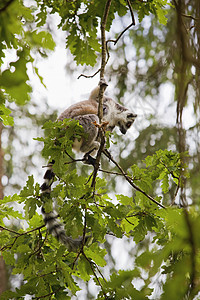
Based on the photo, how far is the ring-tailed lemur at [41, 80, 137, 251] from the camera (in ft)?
9.91

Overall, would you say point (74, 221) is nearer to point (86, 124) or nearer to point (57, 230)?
point (57, 230)

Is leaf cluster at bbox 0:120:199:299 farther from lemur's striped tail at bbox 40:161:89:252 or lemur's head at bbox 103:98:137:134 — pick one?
lemur's head at bbox 103:98:137:134

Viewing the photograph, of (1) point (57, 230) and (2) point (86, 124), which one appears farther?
(2) point (86, 124)

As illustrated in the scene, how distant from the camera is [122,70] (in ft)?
23.9

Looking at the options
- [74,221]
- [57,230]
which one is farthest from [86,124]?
[74,221]

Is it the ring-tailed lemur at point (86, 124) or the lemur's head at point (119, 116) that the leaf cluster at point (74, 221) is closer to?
the ring-tailed lemur at point (86, 124)

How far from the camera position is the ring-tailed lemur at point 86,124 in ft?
9.91

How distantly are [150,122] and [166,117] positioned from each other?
32cm

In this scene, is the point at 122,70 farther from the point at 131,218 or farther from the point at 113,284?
the point at 113,284

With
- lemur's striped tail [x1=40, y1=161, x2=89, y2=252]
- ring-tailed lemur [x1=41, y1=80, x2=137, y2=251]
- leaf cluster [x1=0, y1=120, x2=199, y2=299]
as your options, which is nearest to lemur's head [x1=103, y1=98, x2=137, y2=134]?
ring-tailed lemur [x1=41, y1=80, x2=137, y2=251]

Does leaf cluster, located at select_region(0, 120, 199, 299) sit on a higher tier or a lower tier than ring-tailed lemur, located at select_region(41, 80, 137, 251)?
lower

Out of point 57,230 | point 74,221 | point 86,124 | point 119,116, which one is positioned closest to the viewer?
point 74,221

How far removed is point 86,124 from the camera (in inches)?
153

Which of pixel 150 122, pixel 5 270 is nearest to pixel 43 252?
pixel 5 270
